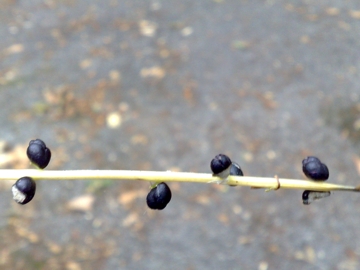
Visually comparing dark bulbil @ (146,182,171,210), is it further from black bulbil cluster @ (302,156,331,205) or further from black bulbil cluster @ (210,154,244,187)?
black bulbil cluster @ (302,156,331,205)

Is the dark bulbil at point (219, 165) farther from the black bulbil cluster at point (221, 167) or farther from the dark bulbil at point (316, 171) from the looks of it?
the dark bulbil at point (316, 171)

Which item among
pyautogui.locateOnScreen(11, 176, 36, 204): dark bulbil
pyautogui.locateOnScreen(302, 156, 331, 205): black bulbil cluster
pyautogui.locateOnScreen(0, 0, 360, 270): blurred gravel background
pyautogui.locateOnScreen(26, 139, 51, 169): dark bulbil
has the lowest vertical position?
pyautogui.locateOnScreen(11, 176, 36, 204): dark bulbil

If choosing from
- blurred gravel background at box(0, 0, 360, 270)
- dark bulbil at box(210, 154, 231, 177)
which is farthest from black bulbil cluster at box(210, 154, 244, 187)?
blurred gravel background at box(0, 0, 360, 270)

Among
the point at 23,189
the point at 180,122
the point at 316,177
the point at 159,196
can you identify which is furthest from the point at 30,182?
the point at 180,122

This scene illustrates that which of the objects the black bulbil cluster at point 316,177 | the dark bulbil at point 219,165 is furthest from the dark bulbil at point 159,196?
the black bulbil cluster at point 316,177

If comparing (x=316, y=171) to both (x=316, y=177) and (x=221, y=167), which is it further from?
(x=221, y=167)

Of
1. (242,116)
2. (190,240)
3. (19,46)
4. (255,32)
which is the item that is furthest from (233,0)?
(190,240)
